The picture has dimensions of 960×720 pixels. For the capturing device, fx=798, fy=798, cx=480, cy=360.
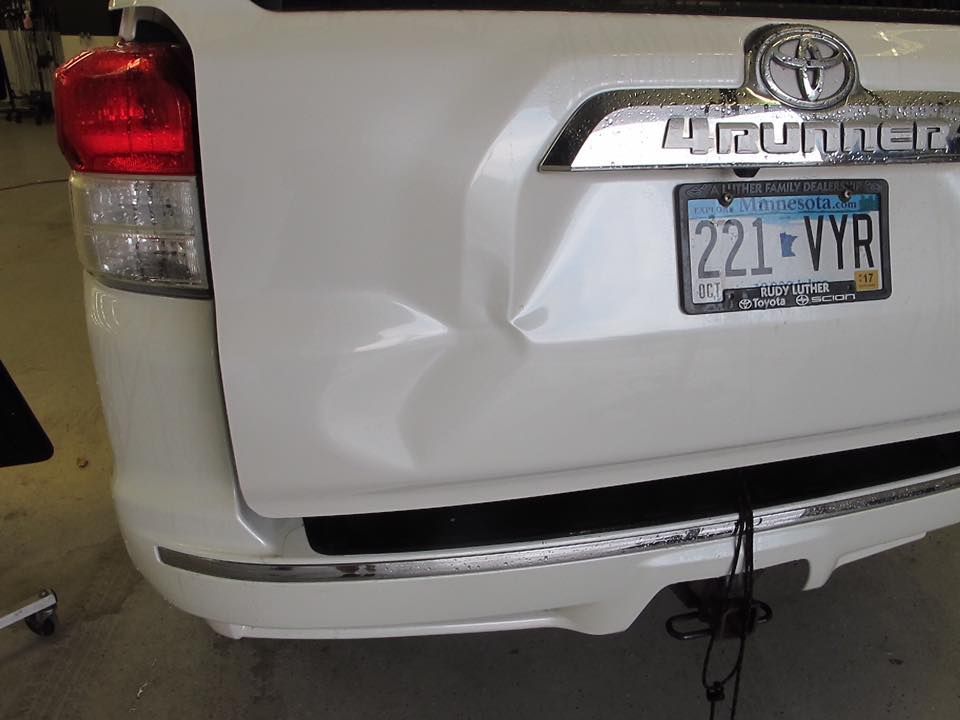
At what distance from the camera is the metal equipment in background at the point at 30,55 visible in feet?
35.0

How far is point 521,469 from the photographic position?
1062 mm

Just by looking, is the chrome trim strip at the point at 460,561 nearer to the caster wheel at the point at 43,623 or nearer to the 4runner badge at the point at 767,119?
the 4runner badge at the point at 767,119

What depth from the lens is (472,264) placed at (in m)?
0.97

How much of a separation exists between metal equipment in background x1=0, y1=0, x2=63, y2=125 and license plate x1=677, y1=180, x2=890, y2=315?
11579mm

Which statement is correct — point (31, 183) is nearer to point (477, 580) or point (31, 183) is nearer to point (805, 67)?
point (477, 580)

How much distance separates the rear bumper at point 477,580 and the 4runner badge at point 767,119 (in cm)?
52

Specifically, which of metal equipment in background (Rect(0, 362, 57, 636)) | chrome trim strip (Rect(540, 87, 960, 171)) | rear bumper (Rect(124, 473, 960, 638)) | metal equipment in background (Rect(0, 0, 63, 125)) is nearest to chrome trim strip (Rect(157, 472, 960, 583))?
rear bumper (Rect(124, 473, 960, 638))

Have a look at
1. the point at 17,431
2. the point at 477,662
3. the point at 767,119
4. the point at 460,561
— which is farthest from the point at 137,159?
the point at 477,662

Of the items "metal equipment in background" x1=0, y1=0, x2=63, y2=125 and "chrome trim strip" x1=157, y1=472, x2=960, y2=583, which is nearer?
"chrome trim strip" x1=157, y1=472, x2=960, y2=583

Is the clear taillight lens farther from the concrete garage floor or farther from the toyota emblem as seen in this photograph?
the concrete garage floor

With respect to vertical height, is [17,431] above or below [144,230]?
below

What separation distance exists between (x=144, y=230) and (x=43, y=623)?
1266mm

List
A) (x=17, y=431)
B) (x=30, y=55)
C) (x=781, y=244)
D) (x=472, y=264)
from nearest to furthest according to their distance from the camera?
(x=472, y=264)
(x=781, y=244)
(x=17, y=431)
(x=30, y=55)

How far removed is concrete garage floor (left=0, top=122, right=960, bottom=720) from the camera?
1.62 meters
